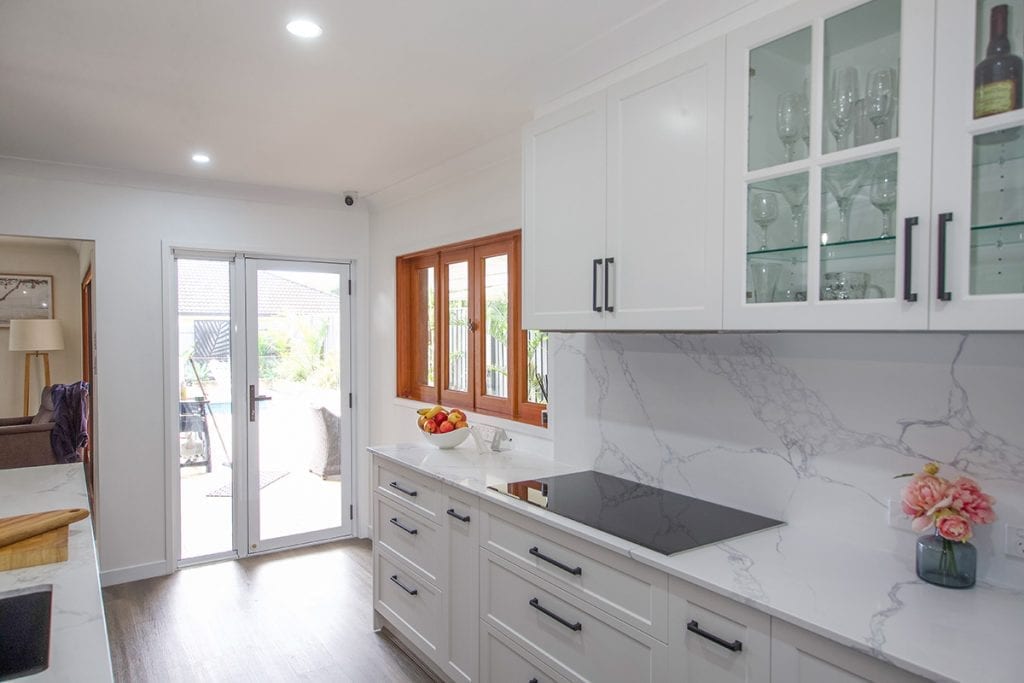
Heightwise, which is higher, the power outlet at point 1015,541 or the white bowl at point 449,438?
the power outlet at point 1015,541

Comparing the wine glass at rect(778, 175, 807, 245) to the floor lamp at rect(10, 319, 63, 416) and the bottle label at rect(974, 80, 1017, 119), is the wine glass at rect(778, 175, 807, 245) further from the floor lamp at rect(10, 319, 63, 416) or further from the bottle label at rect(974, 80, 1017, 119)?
the floor lamp at rect(10, 319, 63, 416)

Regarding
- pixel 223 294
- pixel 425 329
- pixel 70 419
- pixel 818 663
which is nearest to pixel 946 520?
pixel 818 663

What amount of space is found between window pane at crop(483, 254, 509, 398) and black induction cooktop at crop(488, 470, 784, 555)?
1095 millimetres

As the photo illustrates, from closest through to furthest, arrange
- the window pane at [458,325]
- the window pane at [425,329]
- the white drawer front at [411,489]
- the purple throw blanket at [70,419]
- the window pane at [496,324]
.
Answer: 1. the white drawer front at [411,489]
2. the window pane at [496,324]
3. the window pane at [458,325]
4. the purple throw blanket at [70,419]
5. the window pane at [425,329]

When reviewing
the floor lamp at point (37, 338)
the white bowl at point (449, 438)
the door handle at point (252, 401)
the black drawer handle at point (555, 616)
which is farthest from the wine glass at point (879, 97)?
the floor lamp at point (37, 338)

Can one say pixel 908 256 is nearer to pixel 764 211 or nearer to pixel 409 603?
pixel 764 211

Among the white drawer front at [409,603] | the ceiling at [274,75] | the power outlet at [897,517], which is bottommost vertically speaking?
the white drawer front at [409,603]

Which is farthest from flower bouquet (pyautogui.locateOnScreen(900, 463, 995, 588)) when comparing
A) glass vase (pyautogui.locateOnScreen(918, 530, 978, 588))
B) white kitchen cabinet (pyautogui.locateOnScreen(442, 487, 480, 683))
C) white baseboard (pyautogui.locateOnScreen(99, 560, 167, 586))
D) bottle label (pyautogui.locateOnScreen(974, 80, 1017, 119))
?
white baseboard (pyautogui.locateOnScreen(99, 560, 167, 586))

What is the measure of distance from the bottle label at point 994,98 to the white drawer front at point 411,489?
214cm

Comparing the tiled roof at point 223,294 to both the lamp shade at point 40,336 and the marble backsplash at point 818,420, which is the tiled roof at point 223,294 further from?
the marble backsplash at point 818,420

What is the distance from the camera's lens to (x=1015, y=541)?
146cm

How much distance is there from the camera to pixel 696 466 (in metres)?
2.20

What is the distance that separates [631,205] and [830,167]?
2.15ft

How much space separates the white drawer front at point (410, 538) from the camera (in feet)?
8.81
